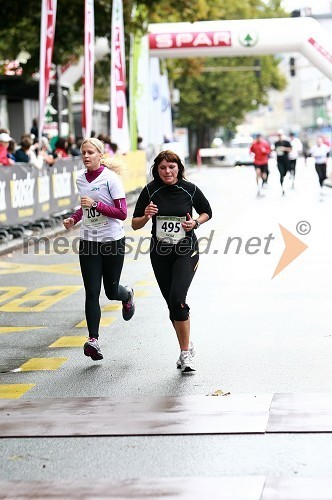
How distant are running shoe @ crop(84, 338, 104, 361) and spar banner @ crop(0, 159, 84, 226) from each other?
11.0m

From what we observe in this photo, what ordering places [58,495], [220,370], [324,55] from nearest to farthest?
[58,495] → [220,370] → [324,55]

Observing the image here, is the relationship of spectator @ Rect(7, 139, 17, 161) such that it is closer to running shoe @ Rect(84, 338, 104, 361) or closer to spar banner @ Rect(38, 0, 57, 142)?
spar banner @ Rect(38, 0, 57, 142)

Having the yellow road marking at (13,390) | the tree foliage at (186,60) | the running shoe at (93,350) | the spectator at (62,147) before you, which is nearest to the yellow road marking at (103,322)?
the running shoe at (93,350)

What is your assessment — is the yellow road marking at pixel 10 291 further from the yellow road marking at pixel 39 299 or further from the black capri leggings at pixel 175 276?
the black capri leggings at pixel 175 276

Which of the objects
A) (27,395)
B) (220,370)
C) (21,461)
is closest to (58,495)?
(21,461)

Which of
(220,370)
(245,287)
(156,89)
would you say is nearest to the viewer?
(220,370)

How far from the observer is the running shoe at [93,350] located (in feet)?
31.3

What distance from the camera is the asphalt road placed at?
20.9 ft

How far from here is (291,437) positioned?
677 centimetres

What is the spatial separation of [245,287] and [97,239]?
14.8ft

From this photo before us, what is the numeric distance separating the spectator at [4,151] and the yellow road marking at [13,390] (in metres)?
12.3

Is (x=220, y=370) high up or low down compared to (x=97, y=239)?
down

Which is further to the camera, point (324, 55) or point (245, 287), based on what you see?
point (324, 55)

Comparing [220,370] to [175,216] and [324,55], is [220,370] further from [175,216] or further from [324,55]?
[324,55]
